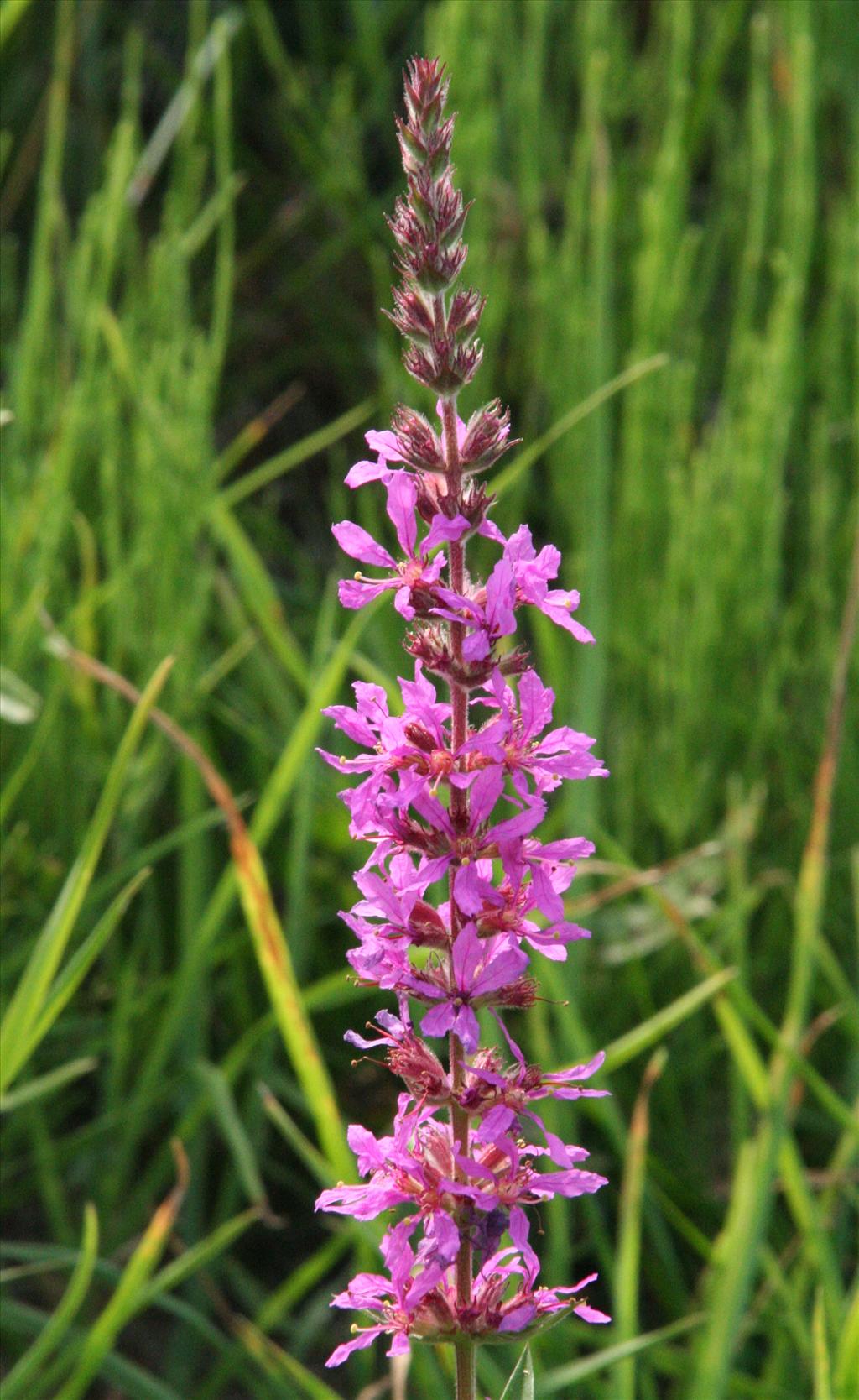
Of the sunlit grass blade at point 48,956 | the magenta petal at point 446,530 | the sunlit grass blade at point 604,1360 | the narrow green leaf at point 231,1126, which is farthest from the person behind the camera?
the narrow green leaf at point 231,1126

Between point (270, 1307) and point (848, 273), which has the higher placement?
point (848, 273)

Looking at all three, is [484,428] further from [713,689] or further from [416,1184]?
[713,689]

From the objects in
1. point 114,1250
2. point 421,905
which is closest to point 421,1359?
point 114,1250

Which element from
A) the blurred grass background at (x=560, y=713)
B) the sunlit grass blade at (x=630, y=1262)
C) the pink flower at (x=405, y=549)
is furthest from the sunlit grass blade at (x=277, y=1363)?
the pink flower at (x=405, y=549)

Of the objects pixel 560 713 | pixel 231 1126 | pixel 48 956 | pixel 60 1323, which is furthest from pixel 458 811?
pixel 560 713

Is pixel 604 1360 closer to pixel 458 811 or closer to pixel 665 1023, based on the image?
pixel 665 1023

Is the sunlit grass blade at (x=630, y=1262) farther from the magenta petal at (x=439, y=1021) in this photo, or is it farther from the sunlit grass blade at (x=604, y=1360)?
Answer: the magenta petal at (x=439, y=1021)

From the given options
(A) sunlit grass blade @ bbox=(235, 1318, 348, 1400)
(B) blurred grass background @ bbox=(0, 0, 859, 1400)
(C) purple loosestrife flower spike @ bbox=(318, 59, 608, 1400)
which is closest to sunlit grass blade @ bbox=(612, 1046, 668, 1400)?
(B) blurred grass background @ bbox=(0, 0, 859, 1400)
